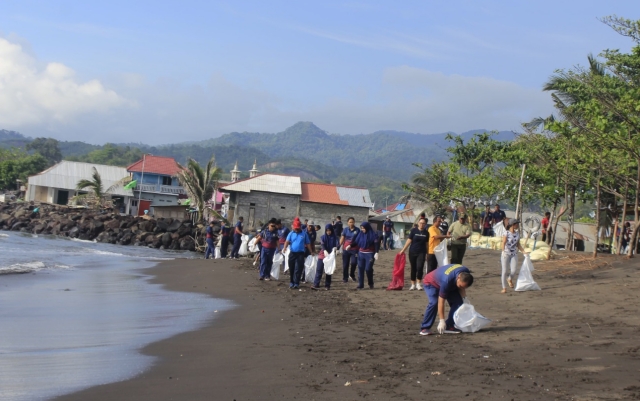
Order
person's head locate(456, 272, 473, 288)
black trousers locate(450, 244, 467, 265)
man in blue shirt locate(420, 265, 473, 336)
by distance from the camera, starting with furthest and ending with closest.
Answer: black trousers locate(450, 244, 467, 265) → man in blue shirt locate(420, 265, 473, 336) → person's head locate(456, 272, 473, 288)

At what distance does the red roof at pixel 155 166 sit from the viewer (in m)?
70.0

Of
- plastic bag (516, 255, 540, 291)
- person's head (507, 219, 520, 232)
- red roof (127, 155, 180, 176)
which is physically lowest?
plastic bag (516, 255, 540, 291)

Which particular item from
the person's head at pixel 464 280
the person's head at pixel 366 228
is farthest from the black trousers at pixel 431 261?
the person's head at pixel 464 280

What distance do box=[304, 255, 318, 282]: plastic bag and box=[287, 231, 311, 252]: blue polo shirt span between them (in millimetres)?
1340

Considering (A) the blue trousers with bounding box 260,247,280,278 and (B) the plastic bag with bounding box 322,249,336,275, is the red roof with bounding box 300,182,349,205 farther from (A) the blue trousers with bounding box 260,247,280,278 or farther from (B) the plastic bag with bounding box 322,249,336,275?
(B) the plastic bag with bounding box 322,249,336,275

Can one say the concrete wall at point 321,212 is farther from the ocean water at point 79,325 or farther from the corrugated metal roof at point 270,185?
the ocean water at point 79,325

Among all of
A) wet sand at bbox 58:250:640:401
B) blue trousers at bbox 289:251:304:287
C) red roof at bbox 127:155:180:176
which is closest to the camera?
wet sand at bbox 58:250:640:401

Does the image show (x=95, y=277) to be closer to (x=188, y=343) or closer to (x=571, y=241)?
(x=188, y=343)

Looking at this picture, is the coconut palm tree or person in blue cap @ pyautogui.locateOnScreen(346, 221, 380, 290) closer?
person in blue cap @ pyautogui.locateOnScreen(346, 221, 380, 290)

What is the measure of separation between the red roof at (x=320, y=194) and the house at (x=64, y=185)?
70.3 ft

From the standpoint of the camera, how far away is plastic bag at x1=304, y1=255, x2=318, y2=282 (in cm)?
1666

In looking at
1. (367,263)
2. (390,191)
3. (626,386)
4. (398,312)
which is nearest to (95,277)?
(367,263)

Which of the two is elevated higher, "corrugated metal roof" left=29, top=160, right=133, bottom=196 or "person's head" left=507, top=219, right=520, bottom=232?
"corrugated metal roof" left=29, top=160, right=133, bottom=196

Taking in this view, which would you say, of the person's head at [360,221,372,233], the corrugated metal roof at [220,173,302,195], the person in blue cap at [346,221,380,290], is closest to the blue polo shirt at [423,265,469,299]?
the person's head at [360,221,372,233]
